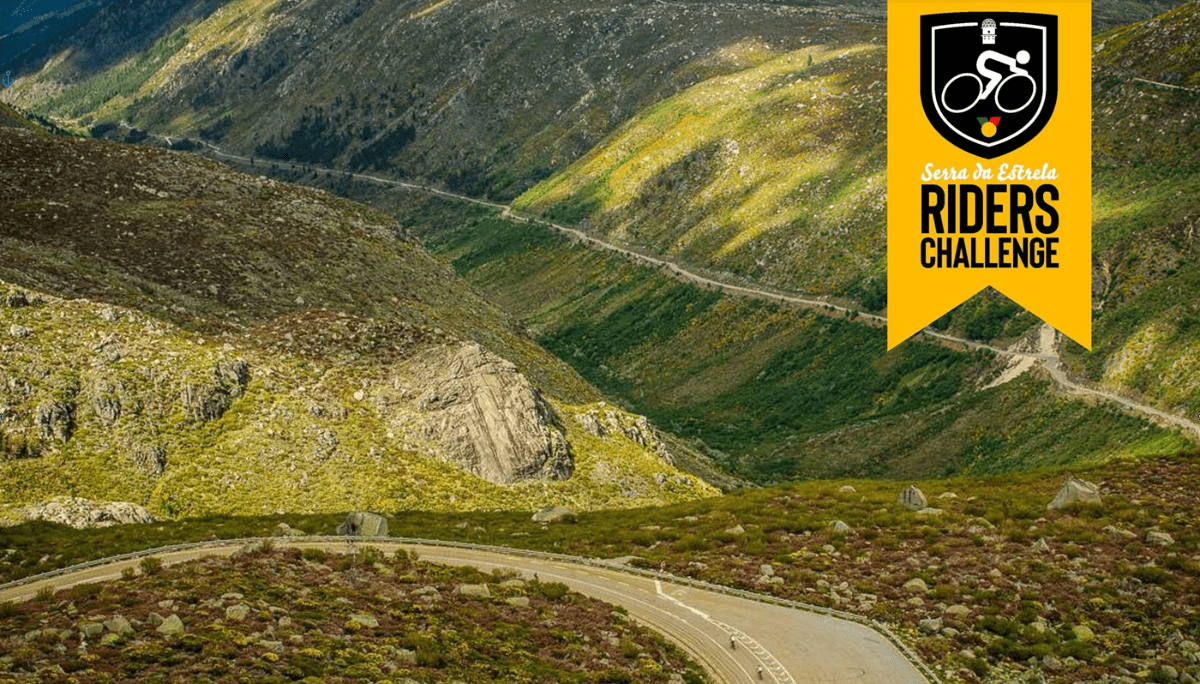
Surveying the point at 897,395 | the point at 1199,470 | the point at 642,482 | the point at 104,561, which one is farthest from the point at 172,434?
the point at 897,395

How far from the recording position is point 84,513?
5756 cm

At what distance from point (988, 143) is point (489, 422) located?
3603 cm

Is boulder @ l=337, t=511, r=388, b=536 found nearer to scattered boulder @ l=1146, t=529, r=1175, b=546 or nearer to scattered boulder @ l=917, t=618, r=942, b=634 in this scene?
scattered boulder @ l=917, t=618, r=942, b=634

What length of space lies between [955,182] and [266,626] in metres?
50.7

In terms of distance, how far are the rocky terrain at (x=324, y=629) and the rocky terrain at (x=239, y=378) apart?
19.2m

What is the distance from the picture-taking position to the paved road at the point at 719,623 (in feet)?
133

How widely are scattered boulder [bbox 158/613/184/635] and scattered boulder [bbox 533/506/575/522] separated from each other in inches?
1223

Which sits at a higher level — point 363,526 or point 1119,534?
point 363,526

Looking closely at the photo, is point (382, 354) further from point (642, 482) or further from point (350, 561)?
point (350, 561)

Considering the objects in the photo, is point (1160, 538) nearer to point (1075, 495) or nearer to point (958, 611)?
point (1075, 495)

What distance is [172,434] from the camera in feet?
210

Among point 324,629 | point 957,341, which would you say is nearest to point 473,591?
point 324,629

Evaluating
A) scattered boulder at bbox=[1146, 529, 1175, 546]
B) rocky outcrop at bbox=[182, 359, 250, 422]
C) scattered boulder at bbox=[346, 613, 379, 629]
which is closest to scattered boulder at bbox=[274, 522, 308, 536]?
rocky outcrop at bbox=[182, 359, 250, 422]

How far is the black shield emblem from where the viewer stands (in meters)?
70.9
